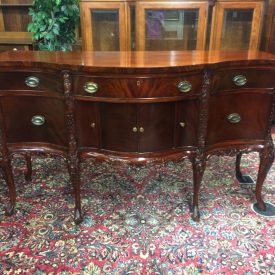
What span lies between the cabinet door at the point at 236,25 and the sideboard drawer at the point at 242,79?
855 mm

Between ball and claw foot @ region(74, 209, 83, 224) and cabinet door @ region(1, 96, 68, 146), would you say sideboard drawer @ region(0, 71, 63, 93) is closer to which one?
cabinet door @ region(1, 96, 68, 146)

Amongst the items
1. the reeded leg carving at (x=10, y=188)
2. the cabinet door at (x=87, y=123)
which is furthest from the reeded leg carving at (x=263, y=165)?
the reeded leg carving at (x=10, y=188)

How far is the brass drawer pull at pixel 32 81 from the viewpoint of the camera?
124cm

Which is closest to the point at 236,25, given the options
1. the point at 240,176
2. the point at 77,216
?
the point at 240,176

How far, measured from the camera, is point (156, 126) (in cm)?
129

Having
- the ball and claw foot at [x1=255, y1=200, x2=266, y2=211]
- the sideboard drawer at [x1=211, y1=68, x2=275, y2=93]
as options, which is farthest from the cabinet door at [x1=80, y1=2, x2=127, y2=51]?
Result: the ball and claw foot at [x1=255, y1=200, x2=266, y2=211]

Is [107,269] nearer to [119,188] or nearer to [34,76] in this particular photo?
[119,188]

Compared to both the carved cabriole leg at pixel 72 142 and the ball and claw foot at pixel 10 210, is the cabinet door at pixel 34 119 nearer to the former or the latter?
the carved cabriole leg at pixel 72 142

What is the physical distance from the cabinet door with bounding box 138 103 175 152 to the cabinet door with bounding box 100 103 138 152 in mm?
32

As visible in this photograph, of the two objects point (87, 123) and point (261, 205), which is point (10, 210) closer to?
point (87, 123)

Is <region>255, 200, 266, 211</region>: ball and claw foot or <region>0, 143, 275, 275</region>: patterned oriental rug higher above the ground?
<region>255, 200, 266, 211</region>: ball and claw foot

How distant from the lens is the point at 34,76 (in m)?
1.24

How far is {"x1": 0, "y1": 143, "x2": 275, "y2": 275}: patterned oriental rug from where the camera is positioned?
1241mm

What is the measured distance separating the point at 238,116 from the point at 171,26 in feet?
3.35
